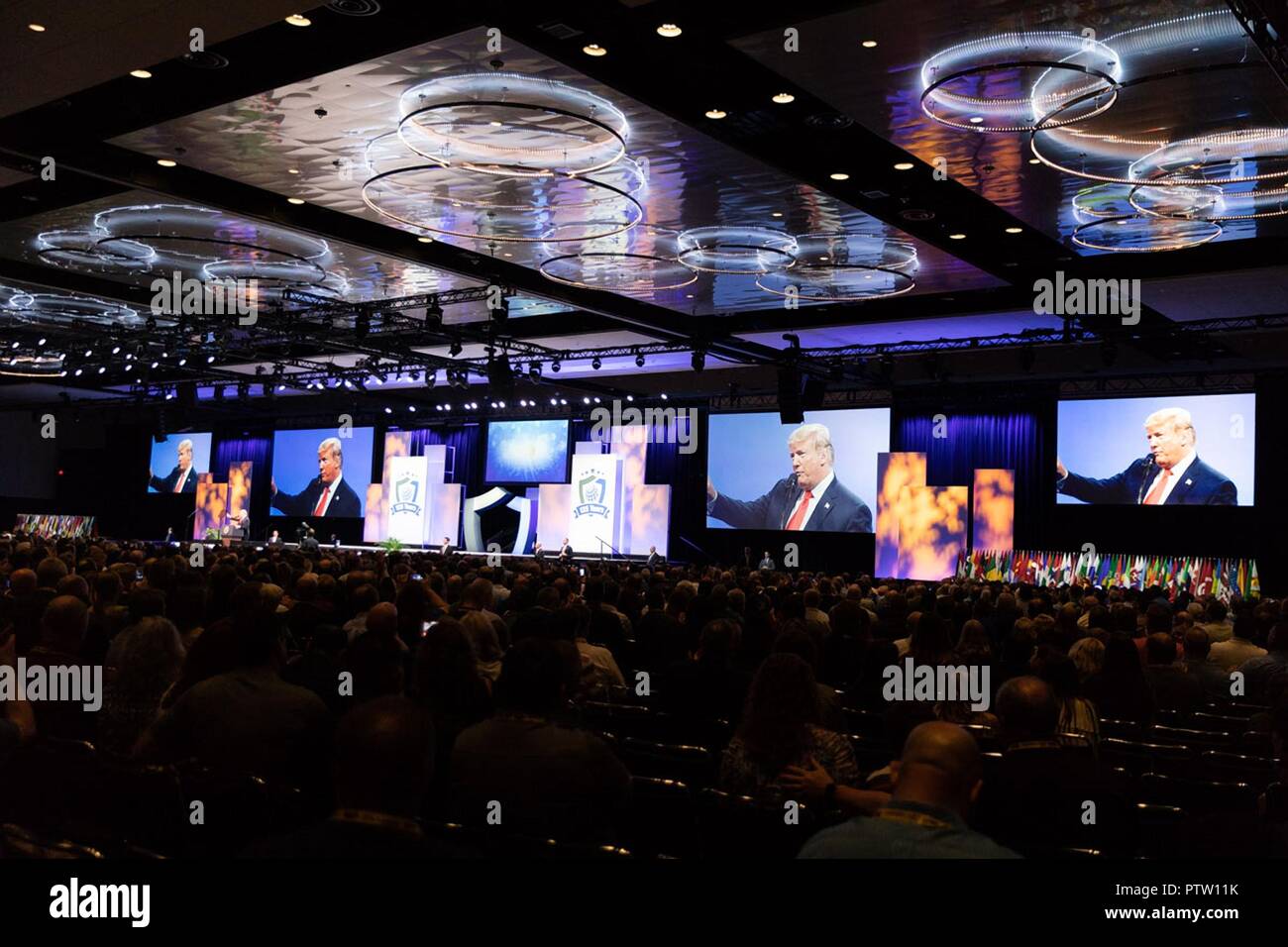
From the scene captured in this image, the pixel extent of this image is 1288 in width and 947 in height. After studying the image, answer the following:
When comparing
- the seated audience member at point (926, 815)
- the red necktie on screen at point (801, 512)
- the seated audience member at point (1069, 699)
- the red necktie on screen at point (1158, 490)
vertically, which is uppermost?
the red necktie on screen at point (1158, 490)

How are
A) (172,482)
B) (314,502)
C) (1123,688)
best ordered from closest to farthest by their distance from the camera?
(1123,688), (314,502), (172,482)

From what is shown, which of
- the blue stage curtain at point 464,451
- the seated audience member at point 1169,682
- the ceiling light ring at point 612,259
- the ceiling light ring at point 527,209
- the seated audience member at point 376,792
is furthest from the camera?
the blue stage curtain at point 464,451

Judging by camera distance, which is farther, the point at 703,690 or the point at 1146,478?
the point at 1146,478

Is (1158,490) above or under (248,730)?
above

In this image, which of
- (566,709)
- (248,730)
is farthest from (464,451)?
(248,730)

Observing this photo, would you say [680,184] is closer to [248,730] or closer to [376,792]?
[248,730]

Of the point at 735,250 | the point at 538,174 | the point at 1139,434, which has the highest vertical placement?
the point at 735,250

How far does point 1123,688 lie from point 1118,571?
51.4ft

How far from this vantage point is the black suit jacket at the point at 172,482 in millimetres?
35844

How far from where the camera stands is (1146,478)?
1980 centimetres

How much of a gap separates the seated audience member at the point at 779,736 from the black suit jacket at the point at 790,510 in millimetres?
19877

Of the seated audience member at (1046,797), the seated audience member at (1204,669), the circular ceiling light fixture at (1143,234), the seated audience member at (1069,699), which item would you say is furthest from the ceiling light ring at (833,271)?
the seated audience member at (1046,797)

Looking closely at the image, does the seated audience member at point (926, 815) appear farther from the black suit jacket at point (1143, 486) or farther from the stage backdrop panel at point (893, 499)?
the stage backdrop panel at point (893, 499)

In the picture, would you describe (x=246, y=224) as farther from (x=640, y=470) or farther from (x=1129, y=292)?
(x=640, y=470)
